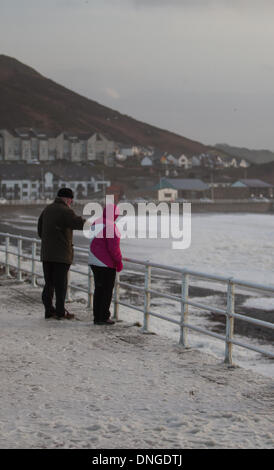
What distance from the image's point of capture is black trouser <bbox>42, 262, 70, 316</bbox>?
1001cm

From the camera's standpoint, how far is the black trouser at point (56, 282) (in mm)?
10008

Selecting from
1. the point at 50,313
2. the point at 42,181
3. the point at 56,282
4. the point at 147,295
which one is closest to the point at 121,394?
the point at 147,295

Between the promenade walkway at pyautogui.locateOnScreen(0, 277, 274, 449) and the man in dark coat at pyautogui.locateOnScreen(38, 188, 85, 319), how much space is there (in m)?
0.89

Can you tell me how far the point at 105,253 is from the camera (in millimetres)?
9391

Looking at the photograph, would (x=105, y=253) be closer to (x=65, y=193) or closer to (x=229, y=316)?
(x=65, y=193)

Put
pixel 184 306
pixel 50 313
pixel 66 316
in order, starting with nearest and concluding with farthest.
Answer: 1. pixel 184 306
2. pixel 66 316
3. pixel 50 313

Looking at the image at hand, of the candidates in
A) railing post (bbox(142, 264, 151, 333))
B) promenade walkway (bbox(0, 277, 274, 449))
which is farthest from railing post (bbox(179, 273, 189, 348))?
railing post (bbox(142, 264, 151, 333))

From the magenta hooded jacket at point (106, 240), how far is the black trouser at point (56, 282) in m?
0.74

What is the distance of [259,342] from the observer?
46.1 ft

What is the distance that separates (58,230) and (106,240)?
947 millimetres

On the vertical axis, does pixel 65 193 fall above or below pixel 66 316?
above

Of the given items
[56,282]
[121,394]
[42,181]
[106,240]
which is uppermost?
[42,181]

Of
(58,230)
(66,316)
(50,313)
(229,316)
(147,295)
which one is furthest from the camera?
(50,313)

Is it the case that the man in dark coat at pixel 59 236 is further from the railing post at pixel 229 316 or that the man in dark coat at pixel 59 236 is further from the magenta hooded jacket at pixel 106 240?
the railing post at pixel 229 316
